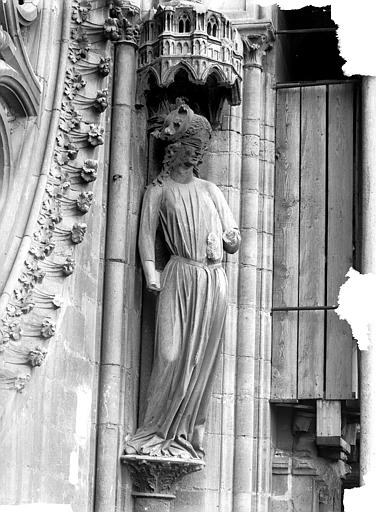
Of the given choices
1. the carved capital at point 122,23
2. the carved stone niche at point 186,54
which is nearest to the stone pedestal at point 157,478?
the carved stone niche at point 186,54

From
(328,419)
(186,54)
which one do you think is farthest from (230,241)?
(328,419)

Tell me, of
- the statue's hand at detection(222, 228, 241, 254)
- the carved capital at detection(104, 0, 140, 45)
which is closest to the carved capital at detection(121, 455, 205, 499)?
the statue's hand at detection(222, 228, 241, 254)

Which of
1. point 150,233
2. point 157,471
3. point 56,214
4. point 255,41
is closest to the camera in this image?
point 56,214

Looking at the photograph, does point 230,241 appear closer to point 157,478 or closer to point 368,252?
point 368,252

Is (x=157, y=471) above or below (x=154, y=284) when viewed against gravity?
below

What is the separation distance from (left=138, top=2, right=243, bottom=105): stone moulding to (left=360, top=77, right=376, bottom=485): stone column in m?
0.92

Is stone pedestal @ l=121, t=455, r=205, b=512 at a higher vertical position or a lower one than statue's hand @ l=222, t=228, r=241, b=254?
lower

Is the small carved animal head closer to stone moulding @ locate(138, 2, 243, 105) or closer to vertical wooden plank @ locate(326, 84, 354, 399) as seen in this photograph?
stone moulding @ locate(138, 2, 243, 105)

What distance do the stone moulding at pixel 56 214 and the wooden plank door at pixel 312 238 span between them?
1.57 meters

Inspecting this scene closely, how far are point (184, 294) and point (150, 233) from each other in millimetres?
483

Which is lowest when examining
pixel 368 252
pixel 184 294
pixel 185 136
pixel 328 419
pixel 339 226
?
pixel 328 419

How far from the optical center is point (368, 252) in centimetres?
1165

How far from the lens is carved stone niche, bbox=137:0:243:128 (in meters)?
11.5

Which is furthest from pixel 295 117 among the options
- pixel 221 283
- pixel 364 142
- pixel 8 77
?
pixel 8 77
